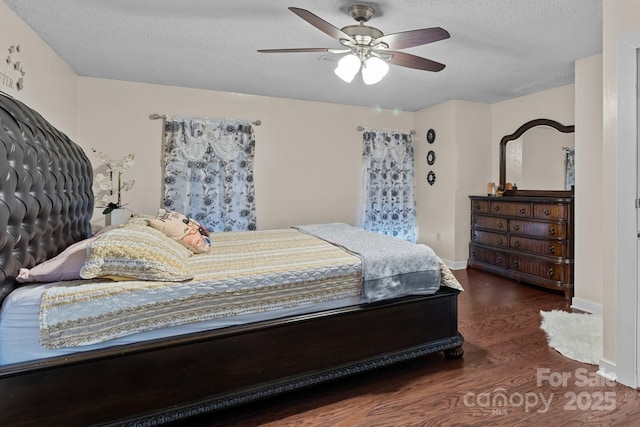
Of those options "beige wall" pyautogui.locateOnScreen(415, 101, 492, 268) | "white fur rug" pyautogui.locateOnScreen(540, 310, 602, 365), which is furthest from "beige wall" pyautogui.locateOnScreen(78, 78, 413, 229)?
"white fur rug" pyautogui.locateOnScreen(540, 310, 602, 365)

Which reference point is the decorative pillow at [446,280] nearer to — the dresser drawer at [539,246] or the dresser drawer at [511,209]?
the dresser drawer at [539,246]

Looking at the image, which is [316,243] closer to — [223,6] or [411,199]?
[223,6]

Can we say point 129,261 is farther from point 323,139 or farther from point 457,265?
point 457,265

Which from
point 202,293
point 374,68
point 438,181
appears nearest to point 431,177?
point 438,181

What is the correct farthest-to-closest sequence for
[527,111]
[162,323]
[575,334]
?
[527,111] → [575,334] → [162,323]

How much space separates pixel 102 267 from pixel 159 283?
270 mm

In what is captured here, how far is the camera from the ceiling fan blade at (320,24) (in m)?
1.79

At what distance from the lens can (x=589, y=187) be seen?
3.17 metres

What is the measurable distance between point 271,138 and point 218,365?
3271mm

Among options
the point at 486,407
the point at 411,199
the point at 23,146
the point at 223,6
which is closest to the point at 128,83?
the point at 223,6

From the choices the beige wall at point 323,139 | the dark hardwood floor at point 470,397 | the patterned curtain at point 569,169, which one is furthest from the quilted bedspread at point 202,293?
the patterned curtain at point 569,169

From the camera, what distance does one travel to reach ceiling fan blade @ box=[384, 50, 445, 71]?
236cm

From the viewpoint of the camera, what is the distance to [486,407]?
184 centimetres

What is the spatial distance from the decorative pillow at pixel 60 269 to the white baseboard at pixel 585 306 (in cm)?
402
